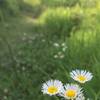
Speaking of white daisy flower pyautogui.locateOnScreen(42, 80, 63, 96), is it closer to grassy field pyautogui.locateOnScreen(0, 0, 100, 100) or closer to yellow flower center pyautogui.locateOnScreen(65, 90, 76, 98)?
yellow flower center pyautogui.locateOnScreen(65, 90, 76, 98)

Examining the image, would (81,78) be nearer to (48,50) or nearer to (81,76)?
(81,76)

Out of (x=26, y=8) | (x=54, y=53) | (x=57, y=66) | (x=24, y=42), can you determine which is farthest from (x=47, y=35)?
(x=26, y=8)

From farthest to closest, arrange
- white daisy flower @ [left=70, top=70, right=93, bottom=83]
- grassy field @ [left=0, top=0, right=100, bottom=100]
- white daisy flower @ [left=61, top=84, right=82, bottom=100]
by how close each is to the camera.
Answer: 1. grassy field @ [left=0, top=0, right=100, bottom=100]
2. white daisy flower @ [left=70, top=70, right=93, bottom=83]
3. white daisy flower @ [left=61, top=84, right=82, bottom=100]

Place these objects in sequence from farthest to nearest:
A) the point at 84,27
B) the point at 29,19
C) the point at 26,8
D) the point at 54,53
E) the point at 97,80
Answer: the point at 26,8, the point at 29,19, the point at 84,27, the point at 54,53, the point at 97,80

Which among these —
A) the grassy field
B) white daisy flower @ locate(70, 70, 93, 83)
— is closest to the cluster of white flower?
white daisy flower @ locate(70, 70, 93, 83)

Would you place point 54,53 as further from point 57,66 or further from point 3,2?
point 3,2

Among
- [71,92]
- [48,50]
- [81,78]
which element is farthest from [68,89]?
[48,50]
